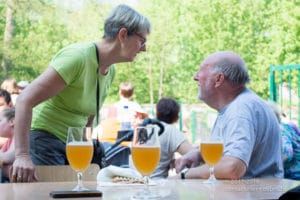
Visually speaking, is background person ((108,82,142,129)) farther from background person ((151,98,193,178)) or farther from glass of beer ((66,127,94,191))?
glass of beer ((66,127,94,191))

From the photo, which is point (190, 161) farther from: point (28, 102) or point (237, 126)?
point (28, 102)

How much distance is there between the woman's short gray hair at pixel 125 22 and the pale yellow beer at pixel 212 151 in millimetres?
695

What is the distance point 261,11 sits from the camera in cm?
1797

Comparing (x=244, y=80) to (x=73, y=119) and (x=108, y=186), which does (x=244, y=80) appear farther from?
(x=108, y=186)

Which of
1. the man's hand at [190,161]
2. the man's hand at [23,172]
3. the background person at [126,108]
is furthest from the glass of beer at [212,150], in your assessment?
the background person at [126,108]

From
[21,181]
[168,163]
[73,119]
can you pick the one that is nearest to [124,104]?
[168,163]

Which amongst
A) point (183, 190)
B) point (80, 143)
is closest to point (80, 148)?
point (80, 143)

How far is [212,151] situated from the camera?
2.38 meters

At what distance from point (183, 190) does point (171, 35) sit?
17.6m

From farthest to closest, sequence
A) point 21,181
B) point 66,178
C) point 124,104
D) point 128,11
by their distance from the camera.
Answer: point 124,104 → point 128,11 → point 66,178 → point 21,181

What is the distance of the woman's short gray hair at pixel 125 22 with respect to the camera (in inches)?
111

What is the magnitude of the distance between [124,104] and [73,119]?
4.65 meters

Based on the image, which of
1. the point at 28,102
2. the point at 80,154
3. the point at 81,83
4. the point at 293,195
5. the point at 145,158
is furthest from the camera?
the point at 81,83

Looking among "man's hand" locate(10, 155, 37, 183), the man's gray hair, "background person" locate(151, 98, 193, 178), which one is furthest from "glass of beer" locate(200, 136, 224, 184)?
"background person" locate(151, 98, 193, 178)
